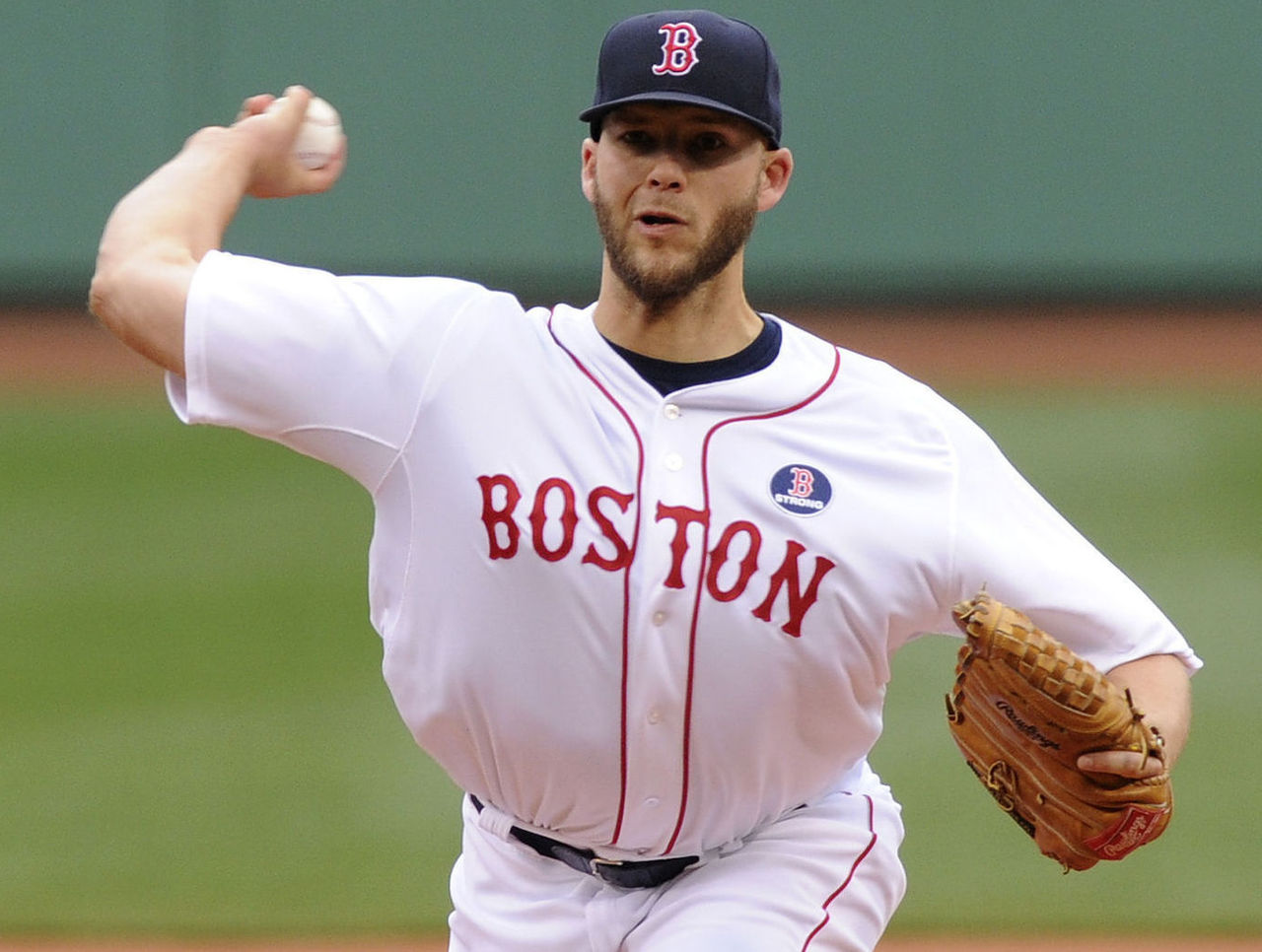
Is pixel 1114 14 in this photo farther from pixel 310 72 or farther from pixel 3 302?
pixel 3 302

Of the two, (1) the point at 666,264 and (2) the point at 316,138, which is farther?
(2) the point at 316,138

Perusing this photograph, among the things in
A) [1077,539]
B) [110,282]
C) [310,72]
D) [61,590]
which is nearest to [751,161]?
[1077,539]

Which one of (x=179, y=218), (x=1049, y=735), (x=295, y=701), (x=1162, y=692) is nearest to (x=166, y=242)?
(x=179, y=218)

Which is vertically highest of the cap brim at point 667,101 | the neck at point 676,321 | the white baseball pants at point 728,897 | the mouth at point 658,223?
the cap brim at point 667,101

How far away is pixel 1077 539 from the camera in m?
2.97

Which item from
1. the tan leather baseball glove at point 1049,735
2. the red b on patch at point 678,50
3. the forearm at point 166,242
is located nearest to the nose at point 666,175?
the red b on patch at point 678,50

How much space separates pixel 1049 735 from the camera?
2.70 meters

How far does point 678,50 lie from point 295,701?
4.15m

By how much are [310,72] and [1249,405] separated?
549cm

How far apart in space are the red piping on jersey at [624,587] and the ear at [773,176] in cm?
40

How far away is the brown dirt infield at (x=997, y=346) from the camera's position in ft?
33.6

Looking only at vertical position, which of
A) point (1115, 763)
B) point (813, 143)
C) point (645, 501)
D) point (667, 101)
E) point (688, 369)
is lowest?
point (813, 143)

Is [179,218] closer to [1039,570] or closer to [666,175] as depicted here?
[666,175]

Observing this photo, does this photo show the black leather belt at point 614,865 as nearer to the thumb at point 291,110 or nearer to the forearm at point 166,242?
the forearm at point 166,242
